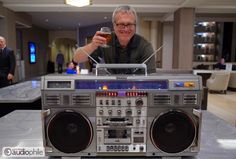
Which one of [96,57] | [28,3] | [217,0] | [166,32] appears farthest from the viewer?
[166,32]

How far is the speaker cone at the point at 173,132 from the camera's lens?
2.22ft

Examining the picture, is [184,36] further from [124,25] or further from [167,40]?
[124,25]

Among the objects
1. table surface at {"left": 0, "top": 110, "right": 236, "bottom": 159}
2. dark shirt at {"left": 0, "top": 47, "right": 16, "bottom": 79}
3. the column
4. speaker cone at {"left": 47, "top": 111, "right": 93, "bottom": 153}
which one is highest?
the column

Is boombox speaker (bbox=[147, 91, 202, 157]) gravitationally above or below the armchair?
above

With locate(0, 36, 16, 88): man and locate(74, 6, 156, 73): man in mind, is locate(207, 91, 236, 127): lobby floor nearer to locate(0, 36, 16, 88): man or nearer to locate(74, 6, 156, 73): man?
locate(74, 6, 156, 73): man

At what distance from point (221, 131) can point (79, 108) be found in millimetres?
647

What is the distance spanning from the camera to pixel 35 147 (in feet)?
2.46

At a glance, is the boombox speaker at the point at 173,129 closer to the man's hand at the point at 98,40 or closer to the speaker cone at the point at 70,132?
the speaker cone at the point at 70,132

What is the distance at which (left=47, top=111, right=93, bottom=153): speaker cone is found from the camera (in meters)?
0.67

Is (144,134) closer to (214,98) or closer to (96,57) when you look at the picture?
(96,57)

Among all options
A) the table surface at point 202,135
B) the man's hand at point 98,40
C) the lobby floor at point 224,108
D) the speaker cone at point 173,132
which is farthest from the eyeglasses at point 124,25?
the lobby floor at point 224,108

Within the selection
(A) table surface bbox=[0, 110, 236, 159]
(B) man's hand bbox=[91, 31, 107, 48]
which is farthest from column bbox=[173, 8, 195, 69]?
(B) man's hand bbox=[91, 31, 107, 48]

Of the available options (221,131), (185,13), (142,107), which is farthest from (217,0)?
(142,107)

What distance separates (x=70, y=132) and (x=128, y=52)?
524 mm
